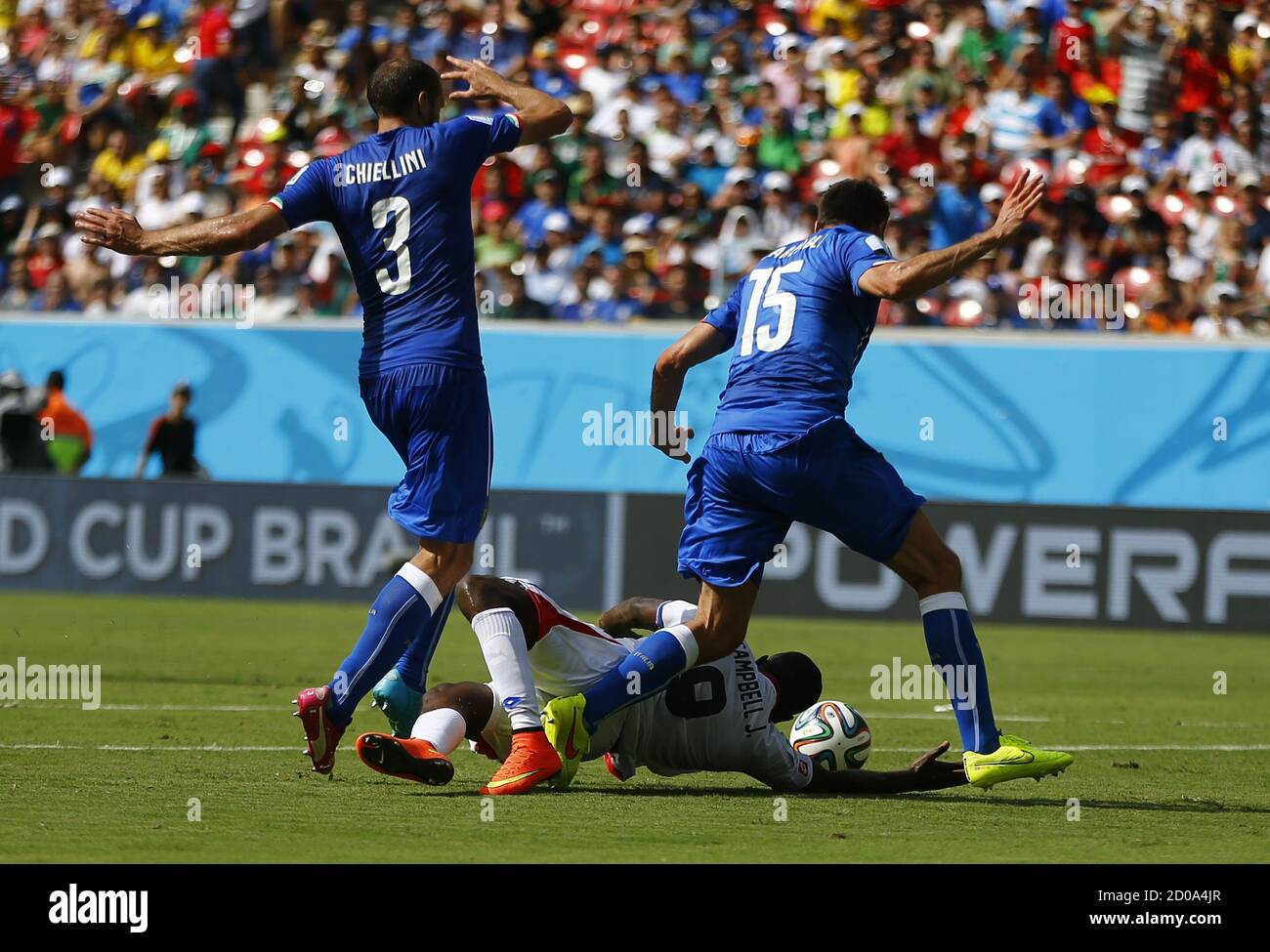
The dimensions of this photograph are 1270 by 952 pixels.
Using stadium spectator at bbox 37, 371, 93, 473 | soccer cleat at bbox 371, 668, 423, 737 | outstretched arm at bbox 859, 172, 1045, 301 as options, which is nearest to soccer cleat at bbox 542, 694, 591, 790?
soccer cleat at bbox 371, 668, 423, 737

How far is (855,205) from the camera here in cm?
768

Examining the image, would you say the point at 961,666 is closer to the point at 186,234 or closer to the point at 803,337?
the point at 803,337

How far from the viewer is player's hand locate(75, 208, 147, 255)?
7.42 metres

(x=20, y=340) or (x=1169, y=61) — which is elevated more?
(x=1169, y=61)

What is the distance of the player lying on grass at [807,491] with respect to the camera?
734 cm

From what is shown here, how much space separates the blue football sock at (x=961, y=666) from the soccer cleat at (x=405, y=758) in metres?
1.82

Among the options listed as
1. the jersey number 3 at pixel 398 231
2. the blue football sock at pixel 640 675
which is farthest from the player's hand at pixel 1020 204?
the jersey number 3 at pixel 398 231

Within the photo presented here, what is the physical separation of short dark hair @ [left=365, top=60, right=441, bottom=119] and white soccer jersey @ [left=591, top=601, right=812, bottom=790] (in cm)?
217

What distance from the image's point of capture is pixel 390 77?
7766 mm

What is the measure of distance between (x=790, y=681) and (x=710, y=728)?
490 millimetres

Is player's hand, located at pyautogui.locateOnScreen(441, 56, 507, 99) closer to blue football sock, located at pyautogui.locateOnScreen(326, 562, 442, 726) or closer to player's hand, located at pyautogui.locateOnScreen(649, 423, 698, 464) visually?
player's hand, located at pyautogui.locateOnScreen(649, 423, 698, 464)

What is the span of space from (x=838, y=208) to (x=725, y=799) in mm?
2231
